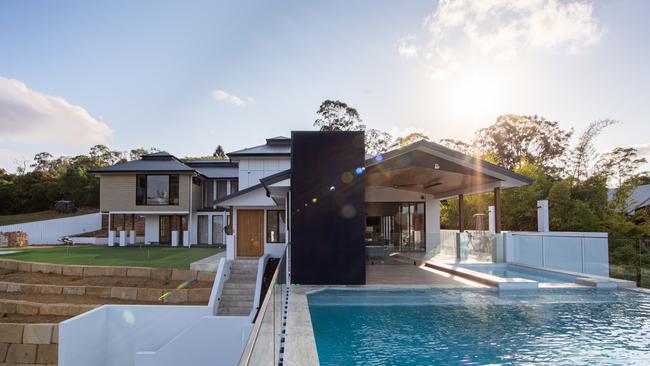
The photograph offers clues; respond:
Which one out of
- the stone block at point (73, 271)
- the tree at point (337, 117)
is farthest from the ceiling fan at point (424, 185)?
the tree at point (337, 117)

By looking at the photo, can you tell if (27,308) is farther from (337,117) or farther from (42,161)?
(42,161)

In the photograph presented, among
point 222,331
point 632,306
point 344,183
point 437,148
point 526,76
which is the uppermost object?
point 526,76

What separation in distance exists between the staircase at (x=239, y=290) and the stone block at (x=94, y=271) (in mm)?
4824

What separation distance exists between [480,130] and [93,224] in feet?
113

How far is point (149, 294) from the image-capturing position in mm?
14172

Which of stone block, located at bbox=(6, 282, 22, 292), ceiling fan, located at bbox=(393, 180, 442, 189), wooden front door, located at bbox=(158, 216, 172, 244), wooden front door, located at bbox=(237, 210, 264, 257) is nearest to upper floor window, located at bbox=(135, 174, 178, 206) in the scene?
wooden front door, located at bbox=(158, 216, 172, 244)

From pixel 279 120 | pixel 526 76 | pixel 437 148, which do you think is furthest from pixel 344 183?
pixel 279 120

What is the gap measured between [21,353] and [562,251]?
17016 mm

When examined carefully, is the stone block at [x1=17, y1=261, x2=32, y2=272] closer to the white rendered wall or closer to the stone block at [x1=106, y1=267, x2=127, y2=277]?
the stone block at [x1=106, y1=267, x2=127, y2=277]

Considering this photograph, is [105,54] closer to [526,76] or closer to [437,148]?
[437,148]

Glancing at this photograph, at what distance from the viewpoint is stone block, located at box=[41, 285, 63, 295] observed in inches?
586

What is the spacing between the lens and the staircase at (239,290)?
14117mm

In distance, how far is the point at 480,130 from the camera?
1586 inches

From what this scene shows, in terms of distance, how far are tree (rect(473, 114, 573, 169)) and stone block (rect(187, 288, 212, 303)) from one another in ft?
93.4
